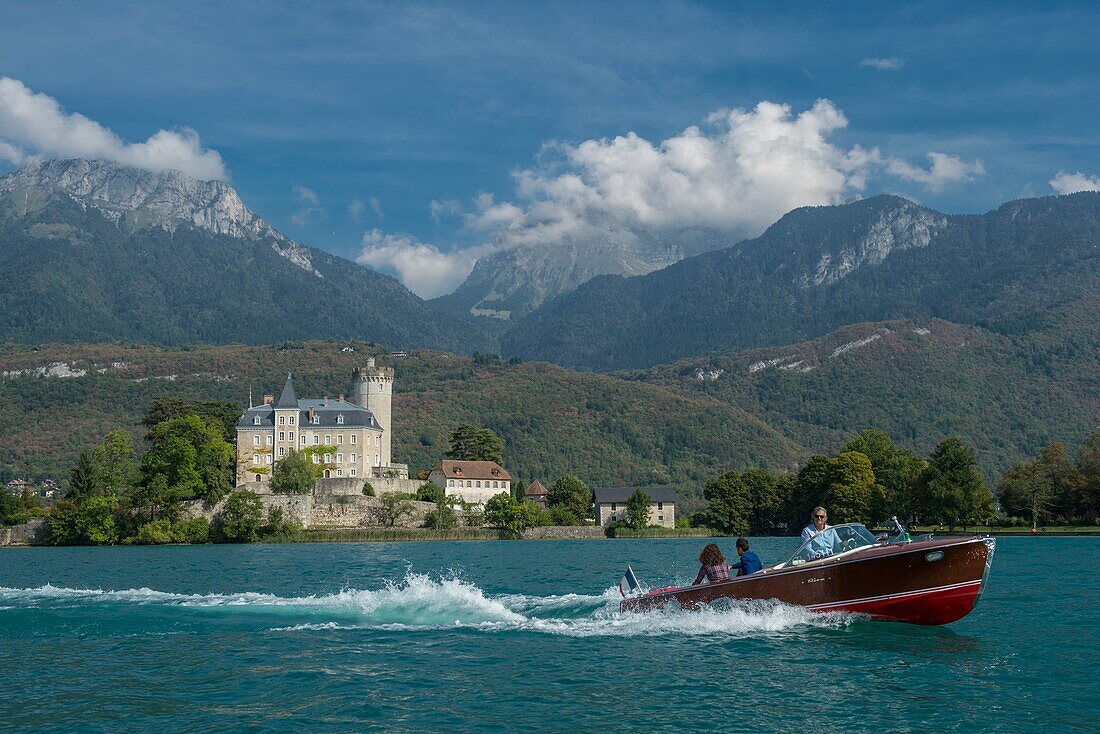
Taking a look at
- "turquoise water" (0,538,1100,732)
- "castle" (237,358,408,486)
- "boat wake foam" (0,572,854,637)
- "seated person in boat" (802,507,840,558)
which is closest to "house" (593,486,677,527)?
"castle" (237,358,408,486)

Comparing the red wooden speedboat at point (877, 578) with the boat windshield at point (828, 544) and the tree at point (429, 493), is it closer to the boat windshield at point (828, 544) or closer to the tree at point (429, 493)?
the boat windshield at point (828, 544)

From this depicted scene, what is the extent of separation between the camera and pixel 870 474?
93812 millimetres

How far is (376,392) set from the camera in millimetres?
120500

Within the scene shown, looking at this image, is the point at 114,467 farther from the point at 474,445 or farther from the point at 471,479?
the point at 474,445

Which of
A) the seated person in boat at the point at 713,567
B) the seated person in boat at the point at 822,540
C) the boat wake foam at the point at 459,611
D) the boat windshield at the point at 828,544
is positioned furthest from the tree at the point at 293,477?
the seated person in boat at the point at 822,540

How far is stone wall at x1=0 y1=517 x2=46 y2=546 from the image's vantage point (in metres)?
86.8

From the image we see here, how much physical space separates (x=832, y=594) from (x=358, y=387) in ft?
329

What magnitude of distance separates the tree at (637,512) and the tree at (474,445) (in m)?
24.9

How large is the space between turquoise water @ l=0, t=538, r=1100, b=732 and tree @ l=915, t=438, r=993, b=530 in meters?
50.3

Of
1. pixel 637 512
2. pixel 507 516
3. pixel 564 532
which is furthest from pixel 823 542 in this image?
pixel 637 512

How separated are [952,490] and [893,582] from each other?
66718 millimetres

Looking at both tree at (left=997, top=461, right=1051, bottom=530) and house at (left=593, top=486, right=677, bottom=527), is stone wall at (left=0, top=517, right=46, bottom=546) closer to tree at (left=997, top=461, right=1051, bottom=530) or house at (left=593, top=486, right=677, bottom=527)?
house at (left=593, top=486, right=677, bottom=527)

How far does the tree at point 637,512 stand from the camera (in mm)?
109500

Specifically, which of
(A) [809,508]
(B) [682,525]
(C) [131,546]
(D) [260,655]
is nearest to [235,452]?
(C) [131,546]
